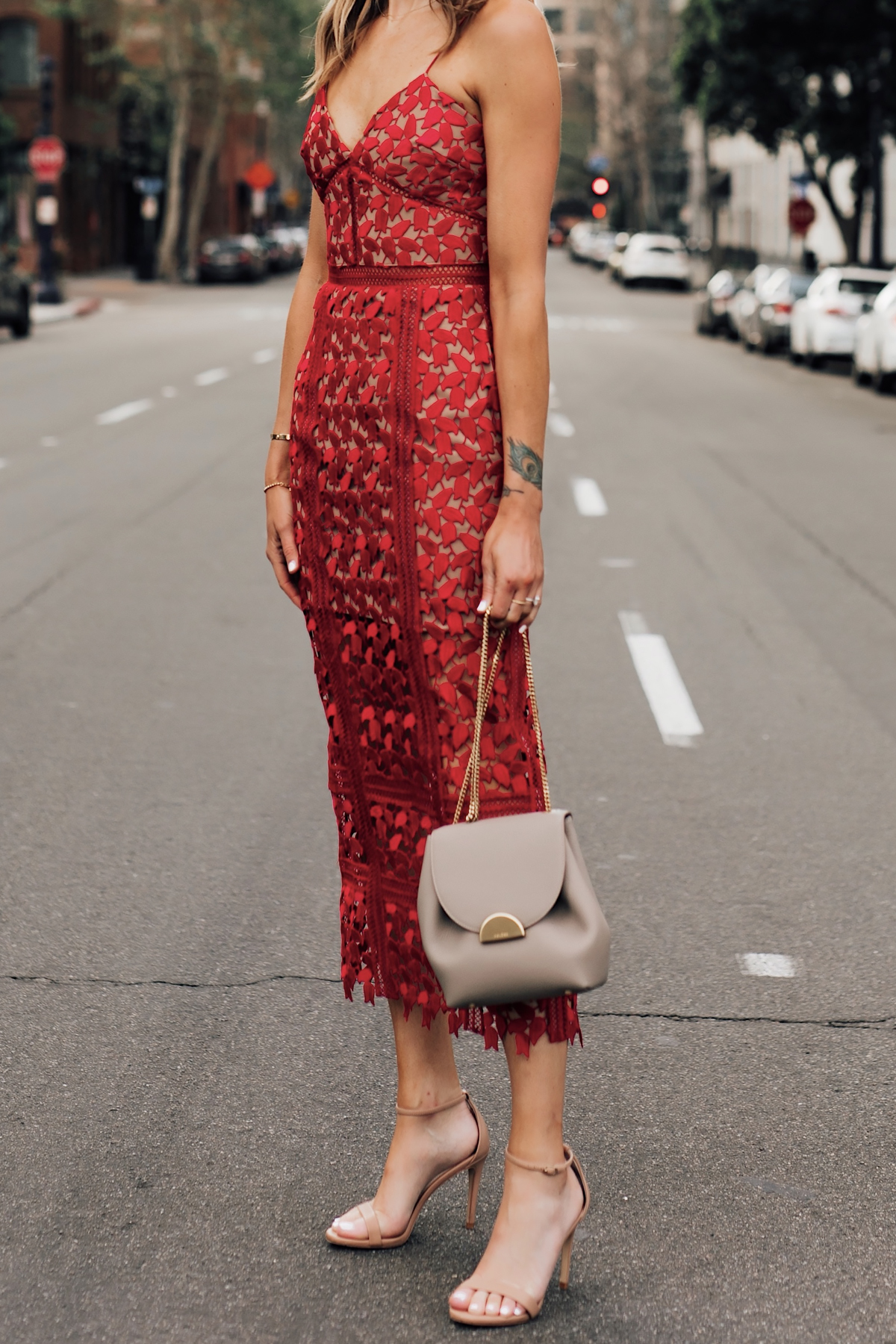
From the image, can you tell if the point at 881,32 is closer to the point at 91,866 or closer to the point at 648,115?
the point at 91,866

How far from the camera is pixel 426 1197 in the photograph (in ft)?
9.82

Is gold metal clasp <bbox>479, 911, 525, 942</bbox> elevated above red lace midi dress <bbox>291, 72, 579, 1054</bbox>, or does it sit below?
below

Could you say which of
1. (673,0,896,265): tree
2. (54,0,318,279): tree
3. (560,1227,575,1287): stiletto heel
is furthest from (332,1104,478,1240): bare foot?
(54,0,318,279): tree

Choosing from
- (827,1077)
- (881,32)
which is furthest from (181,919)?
(881,32)

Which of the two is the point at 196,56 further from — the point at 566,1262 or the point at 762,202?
the point at 566,1262

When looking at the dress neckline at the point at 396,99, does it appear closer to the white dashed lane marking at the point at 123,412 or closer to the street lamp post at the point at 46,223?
the white dashed lane marking at the point at 123,412

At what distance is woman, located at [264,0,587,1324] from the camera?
268cm

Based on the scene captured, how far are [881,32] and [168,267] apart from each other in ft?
101

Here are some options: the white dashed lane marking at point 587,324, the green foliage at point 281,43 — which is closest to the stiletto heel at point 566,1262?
the white dashed lane marking at point 587,324

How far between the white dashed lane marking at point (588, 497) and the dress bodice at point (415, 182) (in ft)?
31.4

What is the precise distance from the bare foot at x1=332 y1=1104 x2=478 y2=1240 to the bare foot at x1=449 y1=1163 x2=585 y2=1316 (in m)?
0.18

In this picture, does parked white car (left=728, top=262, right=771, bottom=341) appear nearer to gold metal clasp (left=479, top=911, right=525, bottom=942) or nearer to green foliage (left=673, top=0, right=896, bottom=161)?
green foliage (left=673, top=0, right=896, bottom=161)

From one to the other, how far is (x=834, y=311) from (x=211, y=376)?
8901 millimetres

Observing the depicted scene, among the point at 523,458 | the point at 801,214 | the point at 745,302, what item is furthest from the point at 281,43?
the point at 523,458
